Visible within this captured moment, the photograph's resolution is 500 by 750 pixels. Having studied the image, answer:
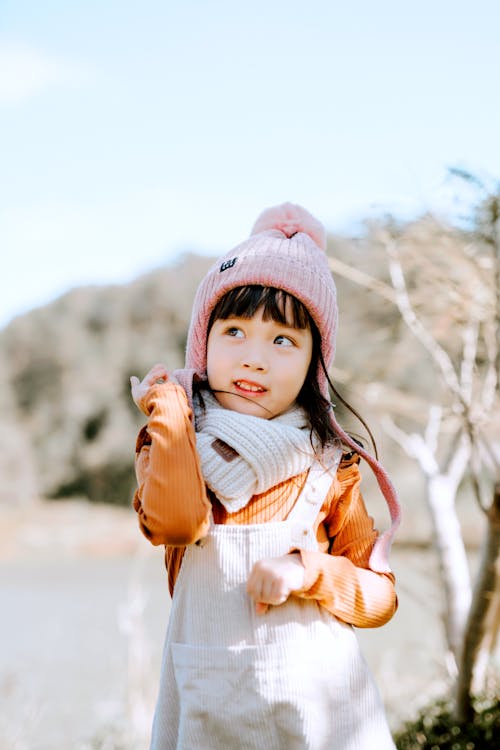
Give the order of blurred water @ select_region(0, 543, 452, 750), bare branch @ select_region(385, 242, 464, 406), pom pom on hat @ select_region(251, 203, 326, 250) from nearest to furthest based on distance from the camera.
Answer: pom pom on hat @ select_region(251, 203, 326, 250), bare branch @ select_region(385, 242, 464, 406), blurred water @ select_region(0, 543, 452, 750)

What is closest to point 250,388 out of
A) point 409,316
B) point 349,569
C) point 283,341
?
point 283,341

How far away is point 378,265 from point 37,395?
27.7 ft

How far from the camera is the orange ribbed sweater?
4.18 feet

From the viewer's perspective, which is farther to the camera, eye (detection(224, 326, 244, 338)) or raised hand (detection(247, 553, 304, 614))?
eye (detection(224, 326, 244, 338))

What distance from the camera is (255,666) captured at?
50.6 inches

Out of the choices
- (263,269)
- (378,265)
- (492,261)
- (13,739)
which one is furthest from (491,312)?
(13,739)

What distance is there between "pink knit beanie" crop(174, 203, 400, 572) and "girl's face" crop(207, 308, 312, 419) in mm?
61

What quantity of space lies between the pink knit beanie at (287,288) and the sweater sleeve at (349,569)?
32 mm

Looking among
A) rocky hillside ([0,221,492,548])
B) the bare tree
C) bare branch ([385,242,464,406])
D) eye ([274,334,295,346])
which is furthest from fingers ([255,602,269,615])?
rocky hillside ([0,221,492,548])

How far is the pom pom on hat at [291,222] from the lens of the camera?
1738 mm

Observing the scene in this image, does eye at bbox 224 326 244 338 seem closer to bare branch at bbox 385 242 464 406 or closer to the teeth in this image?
the teeth

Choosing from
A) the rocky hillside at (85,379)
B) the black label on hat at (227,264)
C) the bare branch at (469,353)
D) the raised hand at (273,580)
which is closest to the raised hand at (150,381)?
the black label on hat at (227,264)

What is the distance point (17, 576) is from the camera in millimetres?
8117

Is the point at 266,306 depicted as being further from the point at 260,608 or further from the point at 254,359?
the point at 260,608
